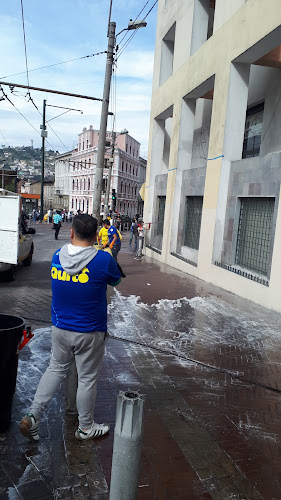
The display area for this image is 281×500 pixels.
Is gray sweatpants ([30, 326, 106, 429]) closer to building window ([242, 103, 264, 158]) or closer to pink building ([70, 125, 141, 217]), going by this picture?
building window ([242, 103, 264, 158])

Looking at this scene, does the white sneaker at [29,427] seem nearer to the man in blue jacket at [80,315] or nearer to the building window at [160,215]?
the man in blue jacket at [80,315]

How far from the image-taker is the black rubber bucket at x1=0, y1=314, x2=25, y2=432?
10.7ft

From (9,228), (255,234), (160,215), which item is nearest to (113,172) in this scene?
(160,215)

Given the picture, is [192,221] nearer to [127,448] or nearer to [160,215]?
[160,215]

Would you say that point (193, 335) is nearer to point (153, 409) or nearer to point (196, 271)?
point (153, 409)

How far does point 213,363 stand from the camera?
5.32 metres

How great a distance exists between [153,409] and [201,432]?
0.57 metres

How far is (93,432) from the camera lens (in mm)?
3314

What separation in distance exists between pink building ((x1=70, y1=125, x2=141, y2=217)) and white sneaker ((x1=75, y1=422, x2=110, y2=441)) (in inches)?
2092

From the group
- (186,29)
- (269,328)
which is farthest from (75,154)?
(269,328)

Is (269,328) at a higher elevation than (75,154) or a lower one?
lower

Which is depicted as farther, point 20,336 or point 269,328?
point 269,328

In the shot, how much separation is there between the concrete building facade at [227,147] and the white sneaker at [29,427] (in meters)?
6.51

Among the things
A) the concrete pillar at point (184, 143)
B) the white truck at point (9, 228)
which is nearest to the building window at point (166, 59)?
the concrete pillar at point (184, 143)
